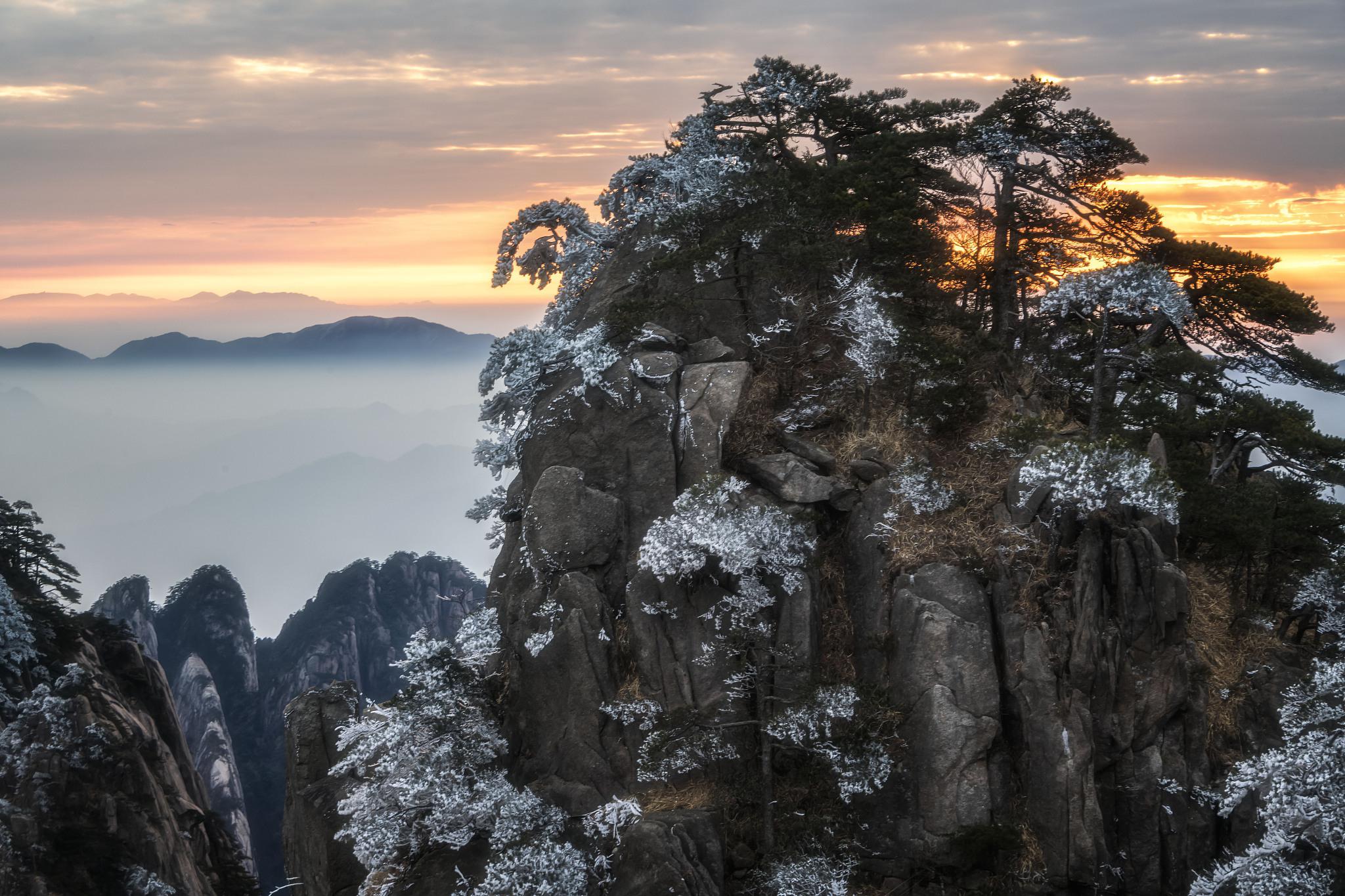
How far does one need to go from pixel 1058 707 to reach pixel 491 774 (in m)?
12.3

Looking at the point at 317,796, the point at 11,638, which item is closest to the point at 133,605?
the point at 11,638

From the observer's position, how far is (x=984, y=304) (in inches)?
1133

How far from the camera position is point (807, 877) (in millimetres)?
19344

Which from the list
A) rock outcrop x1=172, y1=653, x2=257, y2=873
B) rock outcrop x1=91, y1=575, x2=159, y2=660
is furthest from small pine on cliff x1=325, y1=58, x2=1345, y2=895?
rock outcrop x1=91, y1=575, x2=159, y2=660

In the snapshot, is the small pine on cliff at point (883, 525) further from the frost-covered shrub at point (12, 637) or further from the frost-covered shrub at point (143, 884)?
the frost-covered shrub at point (12, 637)

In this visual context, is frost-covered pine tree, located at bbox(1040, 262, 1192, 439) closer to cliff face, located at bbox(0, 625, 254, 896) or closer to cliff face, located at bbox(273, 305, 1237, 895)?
cliff face, located at bbox(273, 305, 1237, 895)

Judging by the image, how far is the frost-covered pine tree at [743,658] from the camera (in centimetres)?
1966

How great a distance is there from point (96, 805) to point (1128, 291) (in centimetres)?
3744

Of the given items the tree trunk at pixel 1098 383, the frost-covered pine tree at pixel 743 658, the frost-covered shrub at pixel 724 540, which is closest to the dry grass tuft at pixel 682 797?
the frost-covered pine tree at pixel 743 658

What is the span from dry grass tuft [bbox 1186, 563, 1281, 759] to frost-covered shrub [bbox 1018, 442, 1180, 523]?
13.6 feet

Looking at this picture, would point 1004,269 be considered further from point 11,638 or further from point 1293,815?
point 11,638

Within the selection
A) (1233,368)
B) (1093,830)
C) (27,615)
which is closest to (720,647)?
(1093,830)

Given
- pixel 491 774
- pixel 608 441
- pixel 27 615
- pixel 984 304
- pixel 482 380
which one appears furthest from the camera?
pixel 27 615

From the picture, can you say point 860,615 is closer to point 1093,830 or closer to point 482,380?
point 1093,830
